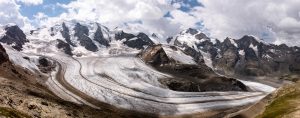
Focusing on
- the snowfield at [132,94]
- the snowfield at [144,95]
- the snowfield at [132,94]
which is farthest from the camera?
the snowfield at [144,95]

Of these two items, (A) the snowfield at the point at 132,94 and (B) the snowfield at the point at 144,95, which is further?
(B) the snowfield at the point at 144,95

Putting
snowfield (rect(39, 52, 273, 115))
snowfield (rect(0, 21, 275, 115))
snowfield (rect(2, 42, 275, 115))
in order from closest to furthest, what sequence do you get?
snowfield (rect(0, 21, 275, 115)), snowfield (rect(2, 42, 275, 115)), snowfield (rect(39, 52, 273, 115))

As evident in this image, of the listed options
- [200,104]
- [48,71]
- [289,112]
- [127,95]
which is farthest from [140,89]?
[289,112]

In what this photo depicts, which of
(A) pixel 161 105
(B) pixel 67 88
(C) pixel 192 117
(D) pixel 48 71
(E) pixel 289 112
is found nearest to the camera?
(E) pixel 289 112

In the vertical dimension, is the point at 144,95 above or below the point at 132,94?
below

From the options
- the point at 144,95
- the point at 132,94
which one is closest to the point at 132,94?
the point at 132,94

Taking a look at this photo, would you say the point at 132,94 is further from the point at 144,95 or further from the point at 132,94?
the point at 144,95

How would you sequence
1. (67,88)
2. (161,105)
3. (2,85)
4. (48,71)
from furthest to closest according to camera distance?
(48,71), (67,88), (161,105), (2,85)

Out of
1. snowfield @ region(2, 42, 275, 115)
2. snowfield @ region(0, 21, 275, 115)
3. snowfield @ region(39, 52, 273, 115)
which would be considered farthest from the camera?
snowfield @ region(39, 52, 273, 115)

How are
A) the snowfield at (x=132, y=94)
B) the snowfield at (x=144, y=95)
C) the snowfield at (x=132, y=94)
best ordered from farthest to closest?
the snowfield at (x=144, y=95)
the snowfield at (x=132, y=94)
the snowfield at (x=132, y=94)

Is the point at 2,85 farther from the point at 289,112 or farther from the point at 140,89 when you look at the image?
the point at 140,89

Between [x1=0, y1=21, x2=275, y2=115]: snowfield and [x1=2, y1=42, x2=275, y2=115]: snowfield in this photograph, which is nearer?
[x1=0, y1=21, x2=275, y2=115]: snowfield
